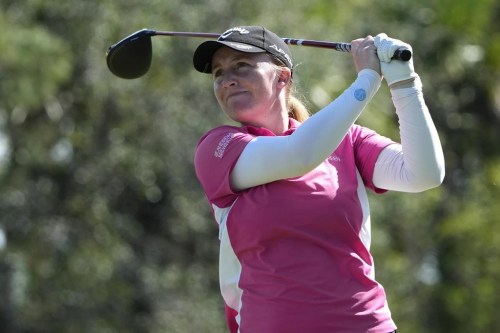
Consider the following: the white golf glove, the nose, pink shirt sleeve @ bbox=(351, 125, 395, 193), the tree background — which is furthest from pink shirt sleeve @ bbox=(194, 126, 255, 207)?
the tree background

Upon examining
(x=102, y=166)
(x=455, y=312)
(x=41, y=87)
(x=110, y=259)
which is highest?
(x=41, y=87)

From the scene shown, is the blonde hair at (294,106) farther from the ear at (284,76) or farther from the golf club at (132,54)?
the golf club at (132,54)

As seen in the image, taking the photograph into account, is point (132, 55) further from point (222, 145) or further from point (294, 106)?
point (222, 145)

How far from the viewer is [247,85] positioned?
3.82m

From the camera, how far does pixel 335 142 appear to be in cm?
353

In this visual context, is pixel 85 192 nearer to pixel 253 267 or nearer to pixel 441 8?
pixel 441 8

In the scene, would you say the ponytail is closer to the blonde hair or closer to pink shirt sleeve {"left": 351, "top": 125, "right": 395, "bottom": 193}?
the blonde hair

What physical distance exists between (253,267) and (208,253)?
12.9 m

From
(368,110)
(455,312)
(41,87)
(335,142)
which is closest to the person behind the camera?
(335,142)

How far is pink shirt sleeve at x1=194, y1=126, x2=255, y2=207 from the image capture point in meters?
3.66

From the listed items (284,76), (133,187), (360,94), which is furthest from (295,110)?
(133,187)

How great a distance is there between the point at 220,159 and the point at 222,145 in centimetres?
5

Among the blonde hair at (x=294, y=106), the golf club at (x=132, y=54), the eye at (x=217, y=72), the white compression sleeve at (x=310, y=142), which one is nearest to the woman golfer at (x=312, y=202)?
the white compression sleeve at (x=310, y=142)

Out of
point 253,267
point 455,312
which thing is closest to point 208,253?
point 455,312
